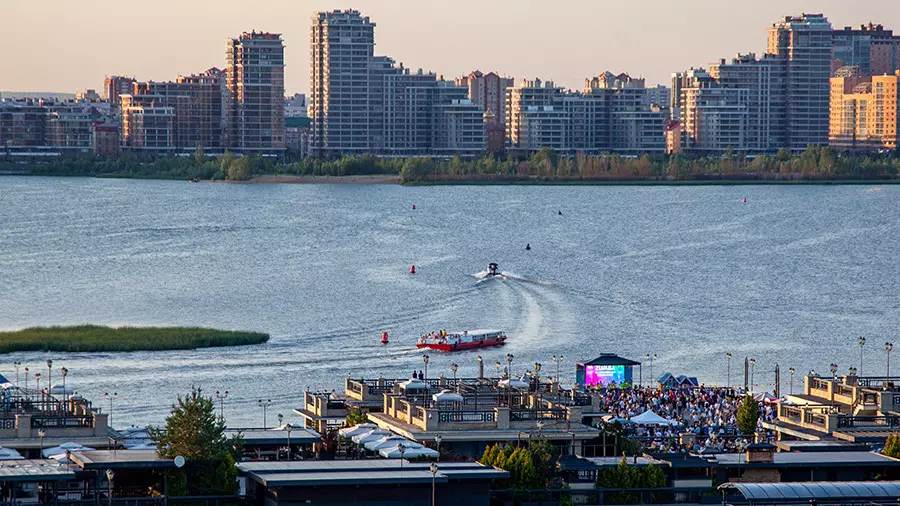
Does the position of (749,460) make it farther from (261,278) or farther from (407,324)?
(261,278)


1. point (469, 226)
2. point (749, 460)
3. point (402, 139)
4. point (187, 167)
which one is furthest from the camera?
point (402, 139)

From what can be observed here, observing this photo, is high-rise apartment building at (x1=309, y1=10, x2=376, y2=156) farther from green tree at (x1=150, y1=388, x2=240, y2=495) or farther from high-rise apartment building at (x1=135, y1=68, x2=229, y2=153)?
green tree at (x1=150, y1=388, x2=240, y2=495)

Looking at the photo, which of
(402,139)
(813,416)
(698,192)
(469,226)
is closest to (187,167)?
(402,139)

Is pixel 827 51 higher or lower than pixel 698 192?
higher

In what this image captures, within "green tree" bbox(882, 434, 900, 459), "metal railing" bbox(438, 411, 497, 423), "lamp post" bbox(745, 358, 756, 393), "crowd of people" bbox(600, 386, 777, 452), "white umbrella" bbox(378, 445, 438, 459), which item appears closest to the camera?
"white umbrella" bbox(378, 445, 438, 459)

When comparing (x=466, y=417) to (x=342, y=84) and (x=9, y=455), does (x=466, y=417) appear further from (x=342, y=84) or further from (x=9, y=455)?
(x=342, y=84)

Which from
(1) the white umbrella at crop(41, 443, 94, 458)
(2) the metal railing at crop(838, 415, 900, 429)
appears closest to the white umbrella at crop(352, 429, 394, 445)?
(1) the white umbrella at crop(41, 443, 94, 458)
